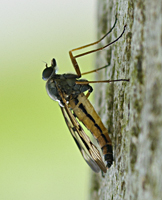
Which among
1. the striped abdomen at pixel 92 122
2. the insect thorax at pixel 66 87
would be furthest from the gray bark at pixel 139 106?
the insect thorax at pixel 66 87

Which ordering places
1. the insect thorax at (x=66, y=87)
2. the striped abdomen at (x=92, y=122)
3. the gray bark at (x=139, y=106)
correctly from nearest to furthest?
the gray bark at (x=139, y=106)
the striped abdomen at (x=92, y=122)
the insect thorax at (x=66, y=87)

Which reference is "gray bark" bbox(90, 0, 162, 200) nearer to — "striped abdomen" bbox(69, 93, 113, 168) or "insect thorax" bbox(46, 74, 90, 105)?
"striped abdomen" bbox(69, 93, 113, 168)

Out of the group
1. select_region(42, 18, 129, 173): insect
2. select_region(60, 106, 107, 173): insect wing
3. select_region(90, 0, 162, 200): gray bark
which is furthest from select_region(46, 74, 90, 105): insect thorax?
select_region(90, 0, 162, 200): gray bark

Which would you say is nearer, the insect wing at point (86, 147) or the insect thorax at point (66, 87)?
the insect wing at point (86, 147)

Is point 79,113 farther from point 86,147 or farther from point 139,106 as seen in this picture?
point 139,106

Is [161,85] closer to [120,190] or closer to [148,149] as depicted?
[148,149]

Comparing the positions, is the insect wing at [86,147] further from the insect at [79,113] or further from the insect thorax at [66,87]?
the insect thorax at [66,87]

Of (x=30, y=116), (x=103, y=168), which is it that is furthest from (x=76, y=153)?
(x=103, y=168)
